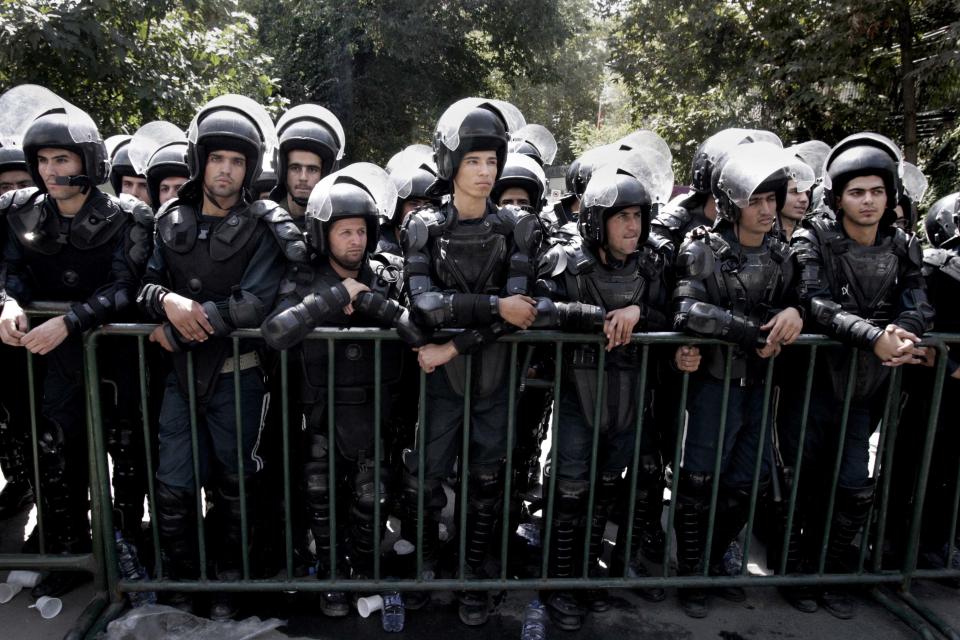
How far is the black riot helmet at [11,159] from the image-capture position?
4305 millimetres

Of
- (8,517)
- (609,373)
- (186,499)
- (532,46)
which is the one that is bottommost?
(8,517)

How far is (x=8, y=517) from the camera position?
4.26m

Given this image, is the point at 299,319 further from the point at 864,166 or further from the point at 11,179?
the point at 864,166

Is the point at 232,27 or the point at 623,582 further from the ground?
the point at 232,27

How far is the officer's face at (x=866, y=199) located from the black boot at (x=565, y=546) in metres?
1.91

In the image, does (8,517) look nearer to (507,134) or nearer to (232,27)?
(507,134)

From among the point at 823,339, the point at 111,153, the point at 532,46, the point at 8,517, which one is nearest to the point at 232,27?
the point at 111,153

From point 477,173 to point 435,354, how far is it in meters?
0.85

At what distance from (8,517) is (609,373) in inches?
138

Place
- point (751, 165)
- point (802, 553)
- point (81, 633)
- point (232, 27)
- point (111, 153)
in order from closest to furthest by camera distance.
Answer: point (81, 633), point (751, 165), point (802, 553), point (111, 153), point (232, 27)

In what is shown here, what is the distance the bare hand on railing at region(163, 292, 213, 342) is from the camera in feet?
10.3

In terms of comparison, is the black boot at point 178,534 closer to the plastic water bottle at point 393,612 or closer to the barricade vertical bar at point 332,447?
the barricade vertical bar at point 332,447

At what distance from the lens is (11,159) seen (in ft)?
14.1

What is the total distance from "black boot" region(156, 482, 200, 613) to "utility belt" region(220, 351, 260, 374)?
57cm
